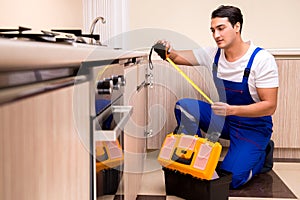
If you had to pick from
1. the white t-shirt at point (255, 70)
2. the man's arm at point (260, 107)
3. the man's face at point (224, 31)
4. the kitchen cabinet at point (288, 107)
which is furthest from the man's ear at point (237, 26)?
the kitchen cabinet at point (288, 107)

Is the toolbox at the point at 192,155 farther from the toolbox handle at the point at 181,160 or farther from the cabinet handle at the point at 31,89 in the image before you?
the cabinet handle at the point at 31,89

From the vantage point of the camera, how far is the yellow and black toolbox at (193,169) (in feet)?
7.03

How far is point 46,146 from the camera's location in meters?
0.63

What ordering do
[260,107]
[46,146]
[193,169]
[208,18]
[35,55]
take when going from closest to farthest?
[35,55] < [46,146] < [193,169] < [260,107] < [208,18]

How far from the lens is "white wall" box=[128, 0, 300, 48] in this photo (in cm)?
323

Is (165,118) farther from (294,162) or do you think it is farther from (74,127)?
(74,127)

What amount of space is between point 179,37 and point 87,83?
253 cm

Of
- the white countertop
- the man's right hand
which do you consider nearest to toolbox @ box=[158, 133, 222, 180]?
the man's right hand

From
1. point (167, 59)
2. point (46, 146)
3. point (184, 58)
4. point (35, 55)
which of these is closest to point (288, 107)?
point (184, 58)

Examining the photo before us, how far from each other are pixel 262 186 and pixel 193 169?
0.56 m

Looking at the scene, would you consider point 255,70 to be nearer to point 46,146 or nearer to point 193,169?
point 193,169

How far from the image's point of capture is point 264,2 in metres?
3.23

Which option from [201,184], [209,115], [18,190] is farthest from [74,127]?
[209,115]

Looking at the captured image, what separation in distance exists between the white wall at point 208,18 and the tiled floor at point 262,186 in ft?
3.09
